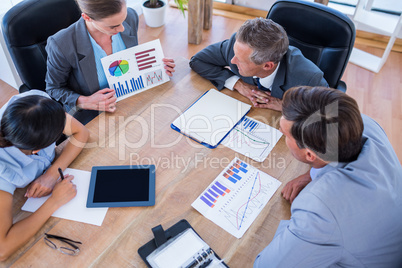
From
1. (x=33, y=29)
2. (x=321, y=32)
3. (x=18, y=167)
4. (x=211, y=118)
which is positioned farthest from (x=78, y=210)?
(x=321, y=32)

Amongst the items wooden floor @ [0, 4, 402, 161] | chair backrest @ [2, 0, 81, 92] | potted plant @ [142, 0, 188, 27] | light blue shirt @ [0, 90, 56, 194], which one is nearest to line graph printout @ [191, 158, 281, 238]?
light blue shirt @ [0, 90, 56, 194]

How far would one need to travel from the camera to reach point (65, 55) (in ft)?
5.02

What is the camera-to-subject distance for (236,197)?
4.03 ft

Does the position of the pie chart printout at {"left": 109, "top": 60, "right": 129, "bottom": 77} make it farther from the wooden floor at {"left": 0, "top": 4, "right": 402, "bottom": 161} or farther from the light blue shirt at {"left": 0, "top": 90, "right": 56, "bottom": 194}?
the wooden floor at {"left": 0, "top": 4, "right": 402, "bottom": 161}

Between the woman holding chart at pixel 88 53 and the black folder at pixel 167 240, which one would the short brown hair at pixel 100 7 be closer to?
the woman holding chart at pixel 88 53

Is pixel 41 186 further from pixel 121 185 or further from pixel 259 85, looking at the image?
pixel 259 85

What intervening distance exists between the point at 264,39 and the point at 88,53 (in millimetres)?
842

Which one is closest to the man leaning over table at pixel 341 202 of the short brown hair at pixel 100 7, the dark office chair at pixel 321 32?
the dark office chair at pixel 321 32

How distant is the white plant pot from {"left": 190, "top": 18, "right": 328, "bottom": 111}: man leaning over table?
1815 mm

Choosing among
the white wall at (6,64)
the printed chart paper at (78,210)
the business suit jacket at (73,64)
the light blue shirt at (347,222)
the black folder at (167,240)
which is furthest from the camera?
the white wall at (6,64)

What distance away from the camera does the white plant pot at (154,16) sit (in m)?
3.31

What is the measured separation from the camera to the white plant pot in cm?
331

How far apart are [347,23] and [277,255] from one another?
1175mm

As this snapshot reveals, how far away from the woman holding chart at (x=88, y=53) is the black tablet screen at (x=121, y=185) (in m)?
0.37
